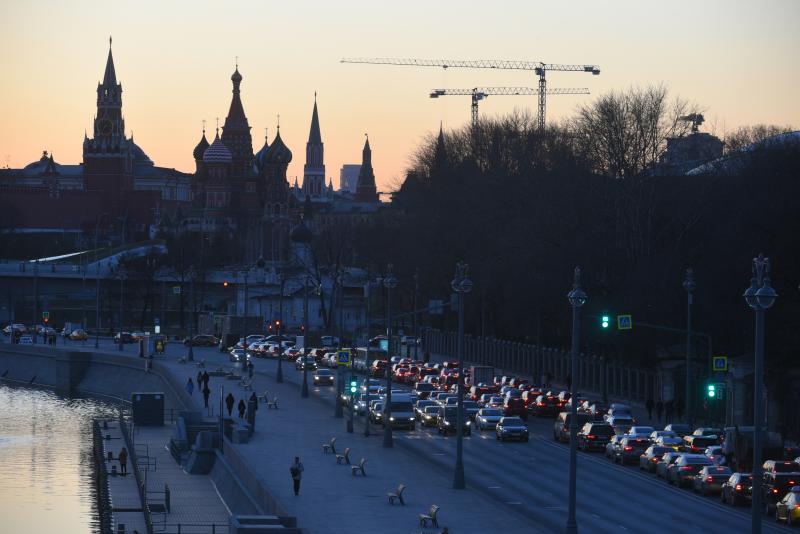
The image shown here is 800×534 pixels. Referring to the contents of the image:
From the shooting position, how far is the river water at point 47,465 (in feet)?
196

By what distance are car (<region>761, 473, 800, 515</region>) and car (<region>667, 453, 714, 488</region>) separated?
4789 millimetres

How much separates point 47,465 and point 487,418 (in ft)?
66.1

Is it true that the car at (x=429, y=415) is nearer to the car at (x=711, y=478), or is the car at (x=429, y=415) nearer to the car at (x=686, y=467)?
the car at (x=686, y=467)

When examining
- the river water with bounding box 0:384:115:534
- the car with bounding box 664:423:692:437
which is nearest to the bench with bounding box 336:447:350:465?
the river water with bounding box 0:384:115:534

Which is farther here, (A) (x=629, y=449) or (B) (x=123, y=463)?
(B) (x=123, y=463)

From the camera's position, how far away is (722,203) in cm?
8888

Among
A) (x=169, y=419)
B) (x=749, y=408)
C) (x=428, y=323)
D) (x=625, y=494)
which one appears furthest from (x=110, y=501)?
(x=428, y=323)

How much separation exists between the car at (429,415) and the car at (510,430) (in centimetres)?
637

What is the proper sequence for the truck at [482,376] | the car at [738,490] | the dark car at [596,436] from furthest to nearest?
the truck at [482,376] → the dark car at [596,436] → the car at [738,490]

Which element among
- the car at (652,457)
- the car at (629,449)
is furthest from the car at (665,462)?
the car at (629,449)

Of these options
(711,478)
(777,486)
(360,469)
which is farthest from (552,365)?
(777,486)

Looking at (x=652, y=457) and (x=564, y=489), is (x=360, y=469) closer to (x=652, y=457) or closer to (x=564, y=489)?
(x=564, y=489)

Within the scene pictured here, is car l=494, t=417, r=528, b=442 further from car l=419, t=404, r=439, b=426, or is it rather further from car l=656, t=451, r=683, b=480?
car l=656, t=451, r=683, b=480

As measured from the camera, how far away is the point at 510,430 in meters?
64.8
